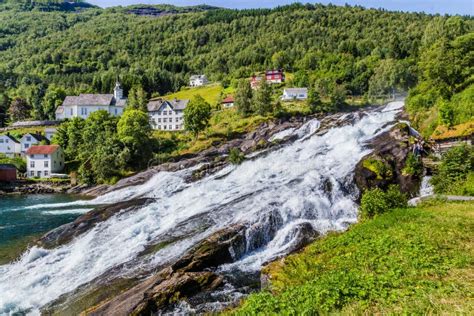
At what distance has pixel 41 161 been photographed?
255 ft

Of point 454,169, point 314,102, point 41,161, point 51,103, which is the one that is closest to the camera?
point 454,169

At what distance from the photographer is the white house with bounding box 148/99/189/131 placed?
109 m

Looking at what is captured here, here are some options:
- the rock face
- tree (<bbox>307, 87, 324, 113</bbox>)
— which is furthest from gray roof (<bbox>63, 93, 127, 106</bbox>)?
the rock face

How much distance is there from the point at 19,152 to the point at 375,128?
89206 mm

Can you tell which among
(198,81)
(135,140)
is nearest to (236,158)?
(135,140)

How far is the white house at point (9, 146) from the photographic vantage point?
93750 millimetres

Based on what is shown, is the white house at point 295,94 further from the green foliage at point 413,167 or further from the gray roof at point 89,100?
the green foliage at point 413,167

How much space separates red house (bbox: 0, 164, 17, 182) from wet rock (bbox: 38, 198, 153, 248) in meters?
48.5

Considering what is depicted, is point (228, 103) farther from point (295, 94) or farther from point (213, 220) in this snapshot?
point (213, 220)

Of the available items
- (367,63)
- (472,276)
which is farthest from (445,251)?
(367,63)

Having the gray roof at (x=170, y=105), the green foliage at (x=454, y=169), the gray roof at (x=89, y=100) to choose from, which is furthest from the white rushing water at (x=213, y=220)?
the gray roof at (x=89, y=100)

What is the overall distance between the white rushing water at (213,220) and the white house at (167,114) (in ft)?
210

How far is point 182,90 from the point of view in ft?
532

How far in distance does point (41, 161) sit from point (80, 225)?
5307 cm
